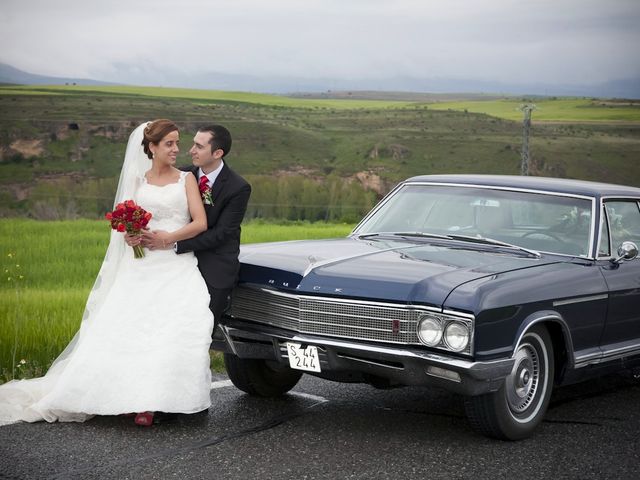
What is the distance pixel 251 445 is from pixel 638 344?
2.95 metres

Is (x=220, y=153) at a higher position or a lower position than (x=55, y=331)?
higher

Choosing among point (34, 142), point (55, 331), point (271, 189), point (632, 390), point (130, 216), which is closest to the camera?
point (130, 216)

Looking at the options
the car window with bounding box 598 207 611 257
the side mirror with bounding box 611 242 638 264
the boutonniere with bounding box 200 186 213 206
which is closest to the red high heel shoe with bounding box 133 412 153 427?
the boutonniere with bounding box 200 186 213 206

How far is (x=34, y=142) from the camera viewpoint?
3147 inches

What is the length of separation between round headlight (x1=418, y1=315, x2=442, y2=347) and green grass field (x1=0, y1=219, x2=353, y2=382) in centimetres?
324

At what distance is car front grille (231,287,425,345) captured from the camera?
5.56 meters

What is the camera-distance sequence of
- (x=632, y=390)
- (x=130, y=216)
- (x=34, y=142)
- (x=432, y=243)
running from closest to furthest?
(x=130, y=216) < (x=432, y=243) < (x=632, y=390) < (x=34, y=142)

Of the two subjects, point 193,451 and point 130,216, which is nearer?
point 193,451

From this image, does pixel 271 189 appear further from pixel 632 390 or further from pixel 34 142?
pixel 632 390

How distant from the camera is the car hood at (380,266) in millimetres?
5598

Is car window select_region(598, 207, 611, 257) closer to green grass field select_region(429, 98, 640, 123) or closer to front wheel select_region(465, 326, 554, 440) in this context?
front wheel select_region(465, 326, 554, 440)

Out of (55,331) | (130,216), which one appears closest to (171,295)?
(130,216)

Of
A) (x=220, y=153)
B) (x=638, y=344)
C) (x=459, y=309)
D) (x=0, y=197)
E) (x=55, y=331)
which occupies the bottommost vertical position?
(x=0, y=197)

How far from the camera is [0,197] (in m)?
65.2
